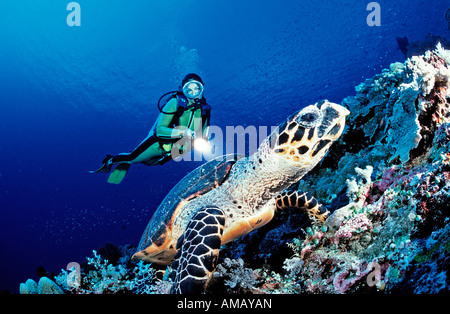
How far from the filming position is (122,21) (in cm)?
3409

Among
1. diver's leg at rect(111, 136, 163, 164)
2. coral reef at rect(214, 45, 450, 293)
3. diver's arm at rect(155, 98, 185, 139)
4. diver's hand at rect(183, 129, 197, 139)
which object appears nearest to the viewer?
coral reef at rect(214, 45, 450, 293)

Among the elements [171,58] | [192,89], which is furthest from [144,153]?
[171,58]

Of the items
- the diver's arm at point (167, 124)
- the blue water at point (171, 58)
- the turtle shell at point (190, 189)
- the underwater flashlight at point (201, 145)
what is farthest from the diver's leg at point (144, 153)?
the blue water at point (171, 58)

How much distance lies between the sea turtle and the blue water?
3264 cm

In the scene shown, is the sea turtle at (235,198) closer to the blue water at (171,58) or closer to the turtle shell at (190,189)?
the turtle shell at (190,189)

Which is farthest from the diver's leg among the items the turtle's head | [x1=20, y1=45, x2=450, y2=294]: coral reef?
the turtle's head

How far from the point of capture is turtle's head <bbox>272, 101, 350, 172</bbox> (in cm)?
155

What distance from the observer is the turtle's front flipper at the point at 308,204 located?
6.64ft

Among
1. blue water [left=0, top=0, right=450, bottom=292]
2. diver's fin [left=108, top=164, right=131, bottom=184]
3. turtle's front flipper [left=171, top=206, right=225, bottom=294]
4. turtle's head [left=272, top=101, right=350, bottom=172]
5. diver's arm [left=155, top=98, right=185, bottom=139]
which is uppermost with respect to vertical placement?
blue water [left=0, top=0, right=450, bottom=292]

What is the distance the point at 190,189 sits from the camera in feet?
7.82

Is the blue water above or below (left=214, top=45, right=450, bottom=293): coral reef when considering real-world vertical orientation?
above

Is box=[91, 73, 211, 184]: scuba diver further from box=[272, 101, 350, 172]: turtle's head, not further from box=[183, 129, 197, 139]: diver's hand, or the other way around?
box=[272, 101, 350, 172]: turtle's head

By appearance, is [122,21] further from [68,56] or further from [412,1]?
[412,1]

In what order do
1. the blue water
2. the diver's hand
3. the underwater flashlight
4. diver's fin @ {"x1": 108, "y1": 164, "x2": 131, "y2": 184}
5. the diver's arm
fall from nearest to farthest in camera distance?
the diver's hand → the diver's arm → the underwater flashlight → diver's fin @ {"x1": 108, "y1": 164, "x2": 131, "y2": 184} → the blue water
